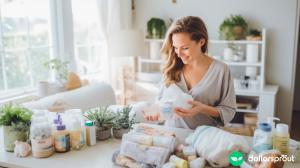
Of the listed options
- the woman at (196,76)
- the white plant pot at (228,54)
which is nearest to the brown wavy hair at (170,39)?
the woman at (196,76)

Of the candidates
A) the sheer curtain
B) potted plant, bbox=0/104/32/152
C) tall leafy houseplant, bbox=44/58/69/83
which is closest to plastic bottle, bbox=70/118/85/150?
potted plant, bbox=0/104/32/152

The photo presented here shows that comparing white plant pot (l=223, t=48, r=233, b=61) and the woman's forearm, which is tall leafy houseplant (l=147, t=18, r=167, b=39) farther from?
the woman's forearm

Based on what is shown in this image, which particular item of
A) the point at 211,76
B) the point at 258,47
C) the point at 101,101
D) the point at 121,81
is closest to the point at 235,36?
the point at 258,47

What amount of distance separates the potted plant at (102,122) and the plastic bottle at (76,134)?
0.11 metres

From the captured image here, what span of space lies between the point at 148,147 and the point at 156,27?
280 centimetres

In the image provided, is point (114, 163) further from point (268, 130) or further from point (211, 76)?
point (211, 76)

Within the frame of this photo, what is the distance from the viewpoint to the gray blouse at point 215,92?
1.77 m

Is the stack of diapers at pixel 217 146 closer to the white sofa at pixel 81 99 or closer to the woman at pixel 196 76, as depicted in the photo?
the woman at pixel 196 76

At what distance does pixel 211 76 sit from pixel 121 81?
86.6 inches

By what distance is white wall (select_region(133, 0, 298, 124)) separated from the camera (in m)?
3.57

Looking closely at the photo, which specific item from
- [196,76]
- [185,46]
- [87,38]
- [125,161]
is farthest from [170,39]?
[87,38]

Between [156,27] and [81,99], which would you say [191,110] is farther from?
[156,27]

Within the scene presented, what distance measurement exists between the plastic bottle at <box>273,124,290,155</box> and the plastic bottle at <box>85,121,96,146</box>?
0.79 metres

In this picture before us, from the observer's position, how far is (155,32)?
394cm
